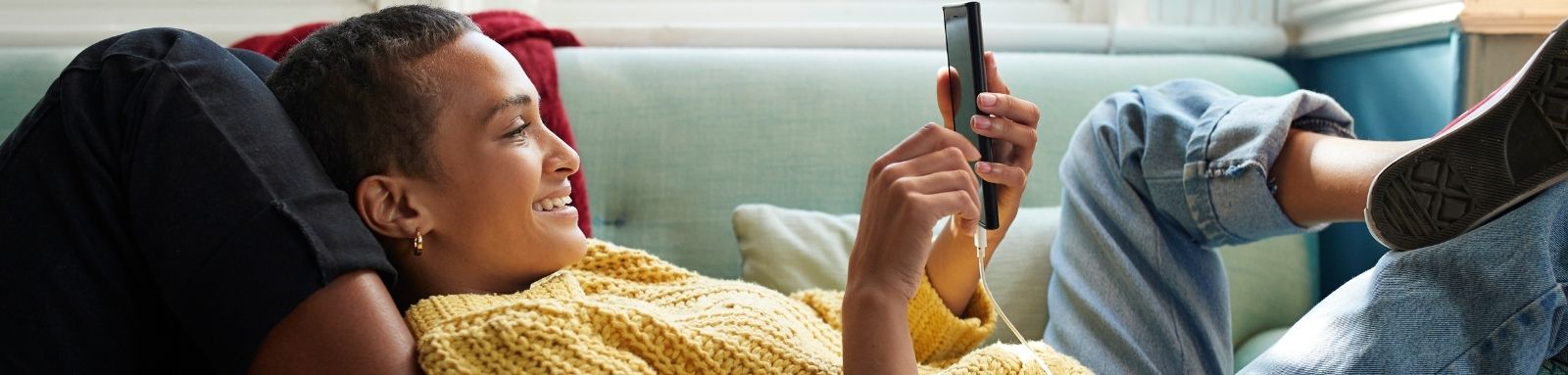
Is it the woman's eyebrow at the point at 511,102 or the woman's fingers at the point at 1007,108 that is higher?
the woman's eyebrow at the point at 511,102

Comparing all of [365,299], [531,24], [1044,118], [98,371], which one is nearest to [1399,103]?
[1044,118]

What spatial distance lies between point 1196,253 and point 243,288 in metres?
0.92

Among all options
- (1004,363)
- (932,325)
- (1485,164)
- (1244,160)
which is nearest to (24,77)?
(932,325)

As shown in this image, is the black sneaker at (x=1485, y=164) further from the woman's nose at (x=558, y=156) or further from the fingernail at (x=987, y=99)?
the woman's nose at (x=558, y=156)

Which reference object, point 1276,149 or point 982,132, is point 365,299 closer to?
point 982,132

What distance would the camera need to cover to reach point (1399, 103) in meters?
1.67

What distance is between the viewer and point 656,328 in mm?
924

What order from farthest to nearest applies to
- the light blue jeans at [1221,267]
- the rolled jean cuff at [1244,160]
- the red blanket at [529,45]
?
the red blanket at [529,45]
the rolled jean cuff at [1244,160]
the light blue jeans at [1221,267]

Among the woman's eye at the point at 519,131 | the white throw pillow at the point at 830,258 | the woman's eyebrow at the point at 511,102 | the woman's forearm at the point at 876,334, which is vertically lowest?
the white throw pillow at the point at 830,258

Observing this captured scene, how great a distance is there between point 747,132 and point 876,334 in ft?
2.53

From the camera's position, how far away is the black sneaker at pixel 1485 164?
0.85 meters

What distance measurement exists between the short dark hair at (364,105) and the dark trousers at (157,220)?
0.06m

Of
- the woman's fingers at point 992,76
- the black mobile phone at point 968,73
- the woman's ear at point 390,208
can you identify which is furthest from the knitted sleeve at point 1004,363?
the woman's ear at point 390,208

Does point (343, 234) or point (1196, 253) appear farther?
point (1196, 253)
